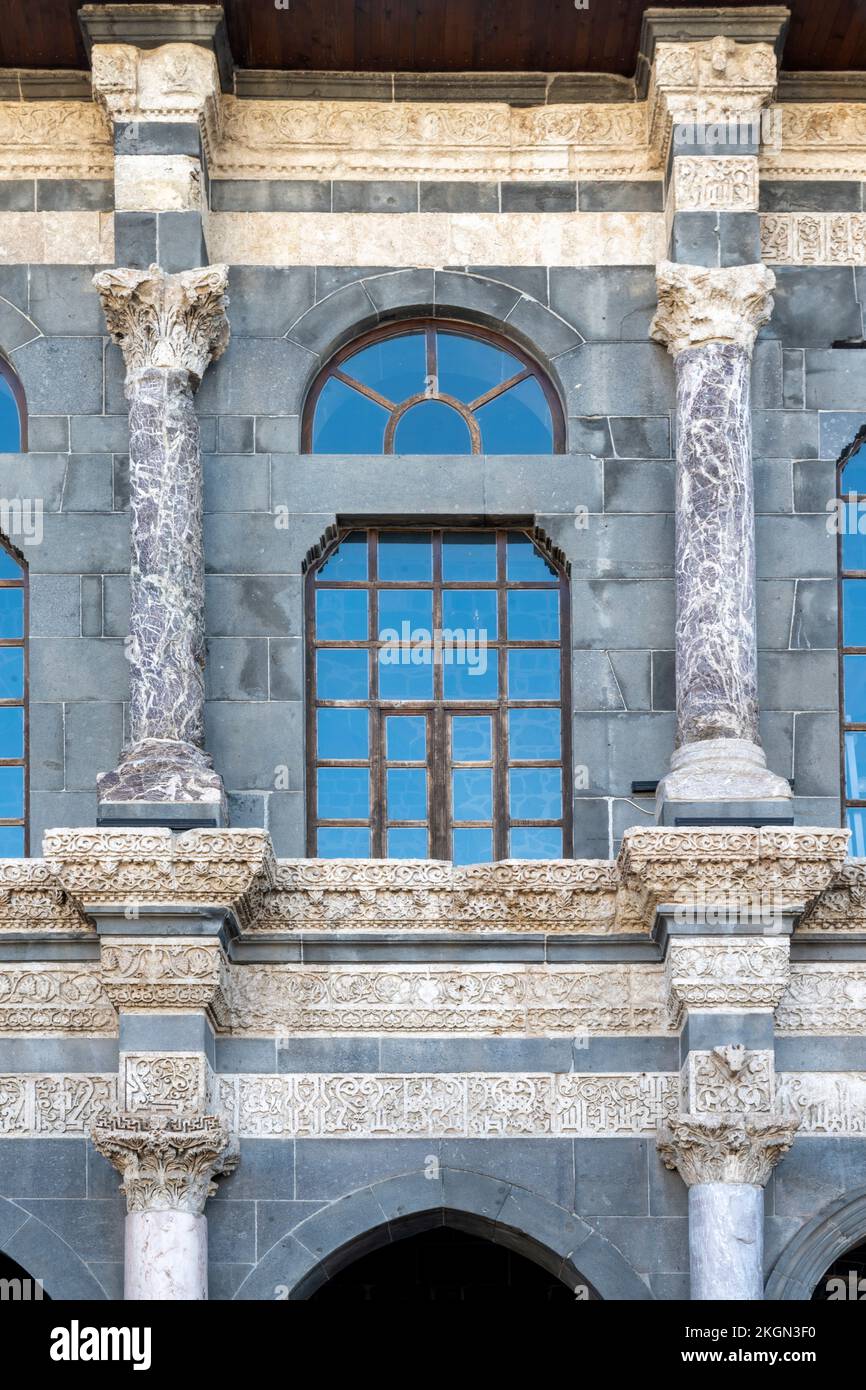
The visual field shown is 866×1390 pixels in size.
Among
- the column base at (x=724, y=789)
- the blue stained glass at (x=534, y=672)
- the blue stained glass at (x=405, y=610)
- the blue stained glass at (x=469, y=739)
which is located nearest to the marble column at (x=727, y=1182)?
the column base at (x=724, y=789)

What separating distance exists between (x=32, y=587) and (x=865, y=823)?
5264 mm

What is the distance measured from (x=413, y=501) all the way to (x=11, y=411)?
103 inches

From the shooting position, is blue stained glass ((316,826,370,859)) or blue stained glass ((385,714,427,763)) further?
blue stained glass ((385,714,427,763))

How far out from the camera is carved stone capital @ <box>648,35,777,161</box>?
1945 centimetres

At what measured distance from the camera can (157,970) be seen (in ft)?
58.6

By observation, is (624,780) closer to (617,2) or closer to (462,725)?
(462,725)

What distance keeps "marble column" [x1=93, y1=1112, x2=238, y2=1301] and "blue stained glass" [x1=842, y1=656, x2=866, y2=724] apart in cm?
474

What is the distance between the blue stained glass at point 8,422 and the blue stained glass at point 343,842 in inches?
122

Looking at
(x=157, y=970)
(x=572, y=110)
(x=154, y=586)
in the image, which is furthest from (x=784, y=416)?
(x=157, y=970)

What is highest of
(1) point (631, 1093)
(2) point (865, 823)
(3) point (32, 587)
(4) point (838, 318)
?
(4) point (838, 318)

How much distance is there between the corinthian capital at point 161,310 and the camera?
19.1 m

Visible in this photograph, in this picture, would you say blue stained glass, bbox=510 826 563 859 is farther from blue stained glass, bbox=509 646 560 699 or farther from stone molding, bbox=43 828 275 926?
stone molding, bbox=43 828 275 926

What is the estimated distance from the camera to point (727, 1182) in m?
17.8

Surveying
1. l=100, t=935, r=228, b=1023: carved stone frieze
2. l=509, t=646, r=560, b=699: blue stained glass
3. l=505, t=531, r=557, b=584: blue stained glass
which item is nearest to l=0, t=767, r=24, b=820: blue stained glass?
l=100, t=935, r=228, b=1023: carved stone frieze
